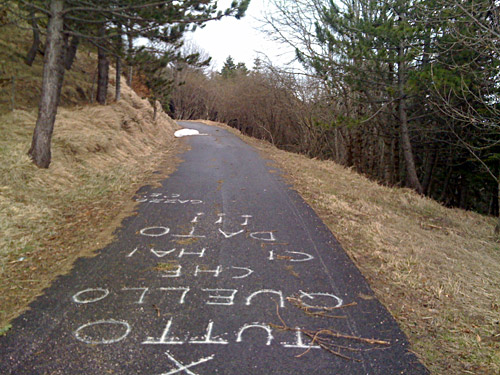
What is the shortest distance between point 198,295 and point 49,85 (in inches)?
249

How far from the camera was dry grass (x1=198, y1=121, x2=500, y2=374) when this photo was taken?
3188mm

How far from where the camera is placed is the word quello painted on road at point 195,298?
125 inches

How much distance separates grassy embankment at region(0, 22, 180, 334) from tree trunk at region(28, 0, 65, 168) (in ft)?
0.92

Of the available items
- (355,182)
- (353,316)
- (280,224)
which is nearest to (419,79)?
(355,182)

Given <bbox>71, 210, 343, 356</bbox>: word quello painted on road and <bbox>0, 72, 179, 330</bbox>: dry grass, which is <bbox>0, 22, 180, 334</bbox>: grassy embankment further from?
<bbox>71, 210, 343, 356</bbox>: word quello painted on road

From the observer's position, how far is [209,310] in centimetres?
362

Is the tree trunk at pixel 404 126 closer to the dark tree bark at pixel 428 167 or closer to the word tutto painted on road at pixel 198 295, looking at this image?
the dark tree bark at pixel 428 167

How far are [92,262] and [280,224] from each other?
288 cm

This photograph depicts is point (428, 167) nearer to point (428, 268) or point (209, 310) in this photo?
point (428, 268)

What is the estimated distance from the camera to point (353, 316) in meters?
3.58

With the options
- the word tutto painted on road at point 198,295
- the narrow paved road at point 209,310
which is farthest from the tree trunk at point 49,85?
the word tutto painted on road at point 198,295

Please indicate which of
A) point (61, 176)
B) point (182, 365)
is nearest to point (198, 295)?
point (182, 365)

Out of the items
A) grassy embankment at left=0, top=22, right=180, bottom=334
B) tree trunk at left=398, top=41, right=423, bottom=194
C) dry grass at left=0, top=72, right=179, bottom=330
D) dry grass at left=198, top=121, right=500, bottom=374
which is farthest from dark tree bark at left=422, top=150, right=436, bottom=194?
dry grass at left=0, top=72, right=179, bottom=330

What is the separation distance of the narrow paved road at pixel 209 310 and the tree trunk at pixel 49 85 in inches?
129
